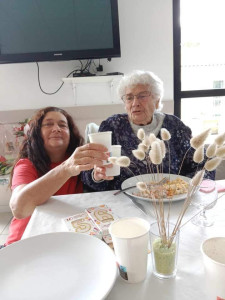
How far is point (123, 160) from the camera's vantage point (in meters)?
0.58

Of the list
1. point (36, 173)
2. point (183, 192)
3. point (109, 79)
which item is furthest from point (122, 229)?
point (109, 79)

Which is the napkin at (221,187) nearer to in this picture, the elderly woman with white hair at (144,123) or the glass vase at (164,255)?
the elderly woman with white hair at (144,123)

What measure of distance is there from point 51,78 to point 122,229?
246 cm

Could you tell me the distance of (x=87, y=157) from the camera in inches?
36.5

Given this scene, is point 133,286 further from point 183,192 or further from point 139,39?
point 139,39

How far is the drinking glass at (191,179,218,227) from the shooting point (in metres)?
0.85

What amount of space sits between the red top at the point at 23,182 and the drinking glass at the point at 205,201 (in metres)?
0.69

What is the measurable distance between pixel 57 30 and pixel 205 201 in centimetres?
224

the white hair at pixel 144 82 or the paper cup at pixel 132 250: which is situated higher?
the white hair at pixel 144 82

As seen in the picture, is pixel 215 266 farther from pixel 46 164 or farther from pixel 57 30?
pixel 57 30

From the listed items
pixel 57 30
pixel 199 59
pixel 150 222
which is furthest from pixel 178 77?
pixel 150 222

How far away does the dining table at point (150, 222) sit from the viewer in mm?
563

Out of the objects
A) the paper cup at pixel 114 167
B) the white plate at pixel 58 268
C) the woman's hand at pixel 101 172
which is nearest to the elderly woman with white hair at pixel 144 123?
the woman's hand at pixel 101 172

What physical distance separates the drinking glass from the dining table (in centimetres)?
2
